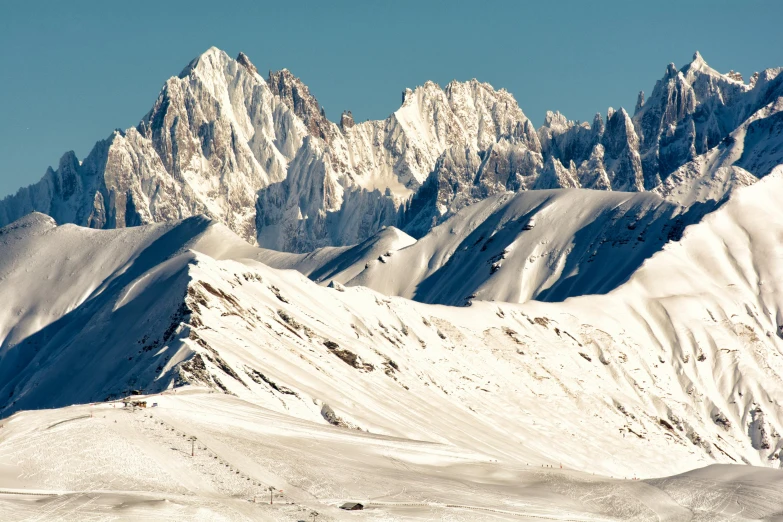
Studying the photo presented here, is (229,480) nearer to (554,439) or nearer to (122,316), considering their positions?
(554,439)

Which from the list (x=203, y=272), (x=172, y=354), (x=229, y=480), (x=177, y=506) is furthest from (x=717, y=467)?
(x=203, y=272)

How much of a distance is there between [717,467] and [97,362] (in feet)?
314

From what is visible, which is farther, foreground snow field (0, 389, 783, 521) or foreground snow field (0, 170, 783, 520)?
foreground snow field (0, 170, 783, 520)

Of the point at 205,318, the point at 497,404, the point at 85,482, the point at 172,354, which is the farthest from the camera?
the point at 497,404

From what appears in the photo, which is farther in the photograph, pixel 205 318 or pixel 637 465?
pixel 637 465

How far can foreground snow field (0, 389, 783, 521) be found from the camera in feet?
224

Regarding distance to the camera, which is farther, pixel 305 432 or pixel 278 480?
pixel 305 432

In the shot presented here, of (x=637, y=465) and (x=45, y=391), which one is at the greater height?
(x=45, y=391)

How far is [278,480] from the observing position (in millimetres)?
77438

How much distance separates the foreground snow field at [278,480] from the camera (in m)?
68.3

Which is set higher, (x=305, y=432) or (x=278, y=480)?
(x=305, y=432)

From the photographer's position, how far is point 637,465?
17325 centimetres

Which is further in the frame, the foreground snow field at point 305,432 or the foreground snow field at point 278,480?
the foreground snow field at point 305,432

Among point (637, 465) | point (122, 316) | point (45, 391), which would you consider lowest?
point (637, 465)
